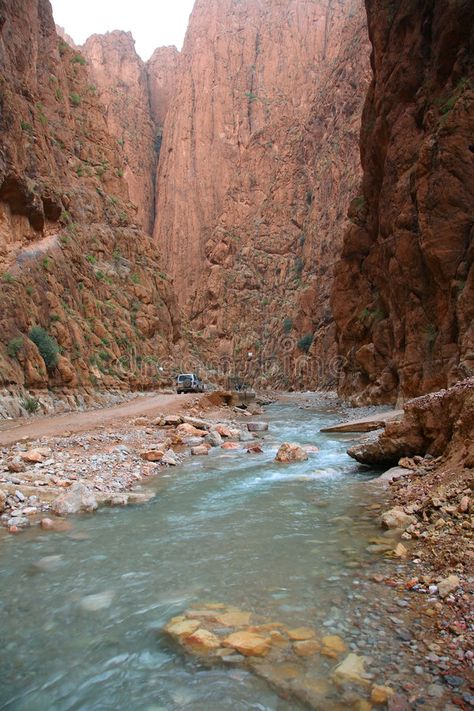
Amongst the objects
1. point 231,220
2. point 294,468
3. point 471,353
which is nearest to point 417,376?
point 471,353

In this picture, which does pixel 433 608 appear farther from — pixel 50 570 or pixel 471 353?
pixel 471 353

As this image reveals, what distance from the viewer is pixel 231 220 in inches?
3248

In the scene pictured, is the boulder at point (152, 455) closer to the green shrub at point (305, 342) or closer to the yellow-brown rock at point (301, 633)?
the yellow-brown rock at point (301, 633)

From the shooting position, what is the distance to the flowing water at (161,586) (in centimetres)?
310

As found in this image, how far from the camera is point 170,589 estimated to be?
175 inches

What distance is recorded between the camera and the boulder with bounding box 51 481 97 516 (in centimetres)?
691

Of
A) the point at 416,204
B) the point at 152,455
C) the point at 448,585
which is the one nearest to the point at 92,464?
the point at 152,455

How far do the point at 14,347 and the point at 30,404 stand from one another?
222cm

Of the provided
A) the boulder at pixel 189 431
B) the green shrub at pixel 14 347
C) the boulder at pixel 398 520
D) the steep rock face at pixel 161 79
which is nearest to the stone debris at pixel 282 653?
the boulder at pixel 398 520

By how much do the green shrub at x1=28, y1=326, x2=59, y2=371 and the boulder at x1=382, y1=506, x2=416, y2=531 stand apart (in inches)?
680

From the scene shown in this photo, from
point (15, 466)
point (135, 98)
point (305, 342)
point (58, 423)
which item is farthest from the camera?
point (135, 98)

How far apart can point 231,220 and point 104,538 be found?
80.6 meters

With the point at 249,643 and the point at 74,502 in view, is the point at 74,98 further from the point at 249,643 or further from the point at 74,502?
the point at 249,643

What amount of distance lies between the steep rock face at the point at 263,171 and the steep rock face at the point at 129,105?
13.8 feet
